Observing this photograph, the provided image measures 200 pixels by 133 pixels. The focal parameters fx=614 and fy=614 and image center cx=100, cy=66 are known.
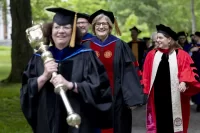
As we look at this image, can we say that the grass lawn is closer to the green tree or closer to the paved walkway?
the paved walkway

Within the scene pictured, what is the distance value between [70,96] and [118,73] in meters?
2.13

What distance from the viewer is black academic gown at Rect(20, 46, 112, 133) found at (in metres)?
5.01

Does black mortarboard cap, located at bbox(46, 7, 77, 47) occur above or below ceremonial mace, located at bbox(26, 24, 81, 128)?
above

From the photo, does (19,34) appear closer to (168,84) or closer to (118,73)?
(168,84)

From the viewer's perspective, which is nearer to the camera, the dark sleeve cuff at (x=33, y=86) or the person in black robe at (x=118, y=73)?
the dark sleeve cuff at (x=33, y=86)

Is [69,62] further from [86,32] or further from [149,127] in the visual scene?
[149,127]

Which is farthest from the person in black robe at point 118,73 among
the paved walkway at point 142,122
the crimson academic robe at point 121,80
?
the paved walkway at point 142,122

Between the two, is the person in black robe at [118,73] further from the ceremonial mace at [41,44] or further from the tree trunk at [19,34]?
the tree trunk at [19,34]

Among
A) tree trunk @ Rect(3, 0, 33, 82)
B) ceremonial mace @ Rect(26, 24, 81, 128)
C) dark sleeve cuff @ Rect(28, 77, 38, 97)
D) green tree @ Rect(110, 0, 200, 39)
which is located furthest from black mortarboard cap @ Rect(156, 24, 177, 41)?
green tree @ Rect(110, 0, 200, 39)

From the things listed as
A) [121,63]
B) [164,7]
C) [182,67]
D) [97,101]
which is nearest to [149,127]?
[182,67]

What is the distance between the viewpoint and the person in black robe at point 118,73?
704 cm

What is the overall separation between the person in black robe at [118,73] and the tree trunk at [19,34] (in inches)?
436

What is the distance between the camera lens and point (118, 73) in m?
7.09

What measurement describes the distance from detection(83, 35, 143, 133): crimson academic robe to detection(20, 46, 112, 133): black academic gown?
74.1 inches
